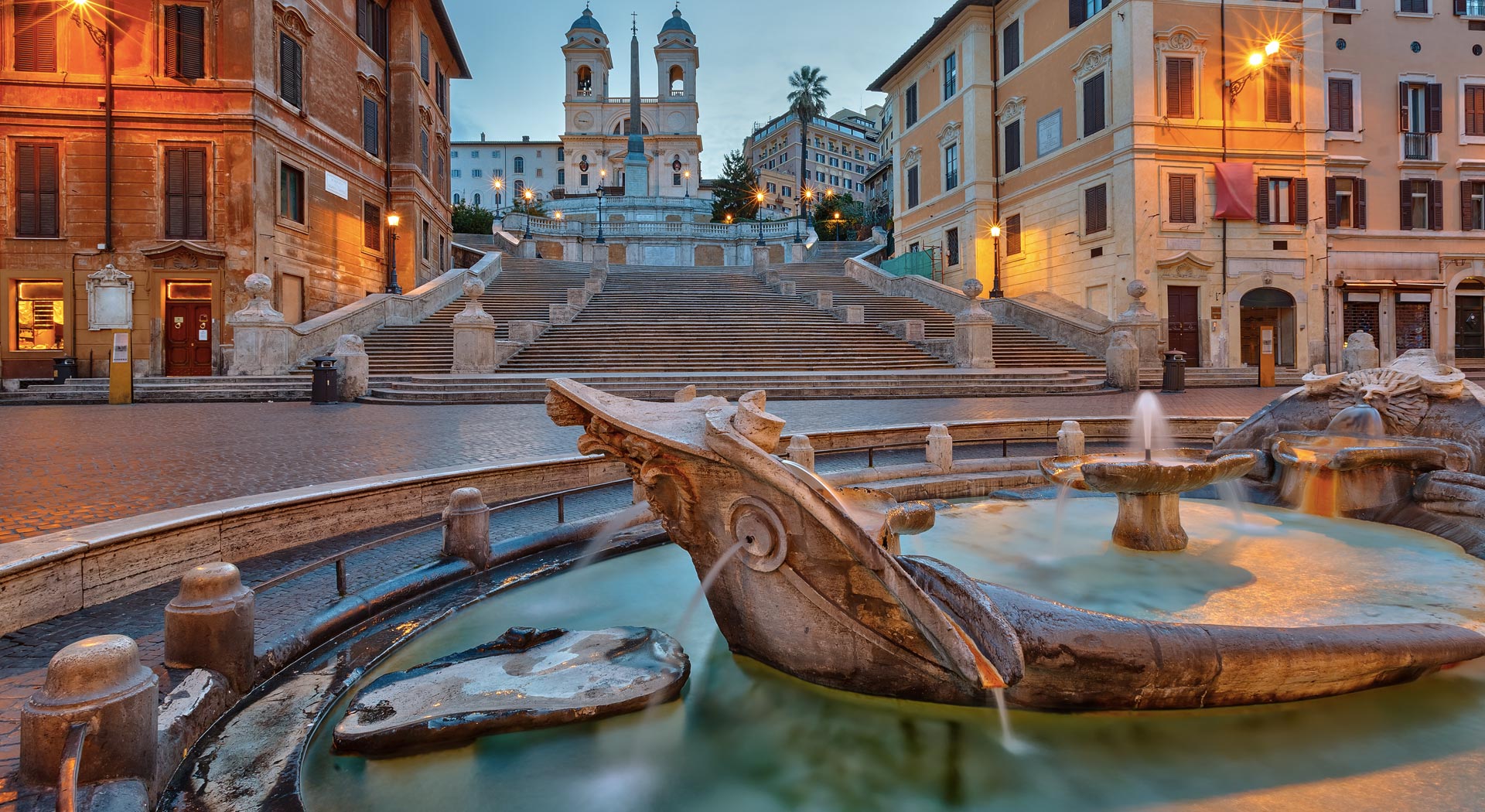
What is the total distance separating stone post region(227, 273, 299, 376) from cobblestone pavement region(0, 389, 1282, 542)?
249 centimetres

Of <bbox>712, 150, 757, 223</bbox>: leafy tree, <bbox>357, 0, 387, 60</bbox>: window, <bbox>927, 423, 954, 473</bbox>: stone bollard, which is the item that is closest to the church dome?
<bbox>712, 150, 757, 223</bbox>: leafy tree

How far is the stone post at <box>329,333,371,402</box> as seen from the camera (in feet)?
51.3

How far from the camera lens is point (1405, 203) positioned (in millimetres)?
27609

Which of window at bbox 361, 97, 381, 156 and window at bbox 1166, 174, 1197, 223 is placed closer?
window at bbox 1166, 174, 1197, 223

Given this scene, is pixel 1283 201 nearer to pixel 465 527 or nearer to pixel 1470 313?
pixel 1470 313

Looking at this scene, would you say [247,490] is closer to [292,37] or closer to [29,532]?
[29,532]

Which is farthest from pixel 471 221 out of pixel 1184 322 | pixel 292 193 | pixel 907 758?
pixel 907 758

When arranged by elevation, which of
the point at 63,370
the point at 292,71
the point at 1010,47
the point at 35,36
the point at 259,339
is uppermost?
the point at 1010,47

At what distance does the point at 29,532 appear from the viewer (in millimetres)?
4660

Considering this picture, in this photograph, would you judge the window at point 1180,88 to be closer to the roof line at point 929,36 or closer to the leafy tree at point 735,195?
the roof line at point 929,36

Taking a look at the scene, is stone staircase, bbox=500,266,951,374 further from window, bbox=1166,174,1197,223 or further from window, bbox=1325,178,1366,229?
window, bbox=1325,178,1366,229

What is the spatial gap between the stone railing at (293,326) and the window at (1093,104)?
78.9ft

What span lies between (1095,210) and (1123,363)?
10.2 meters

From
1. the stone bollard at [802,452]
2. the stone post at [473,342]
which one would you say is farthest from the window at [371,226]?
the stone bollard at [802,452]
